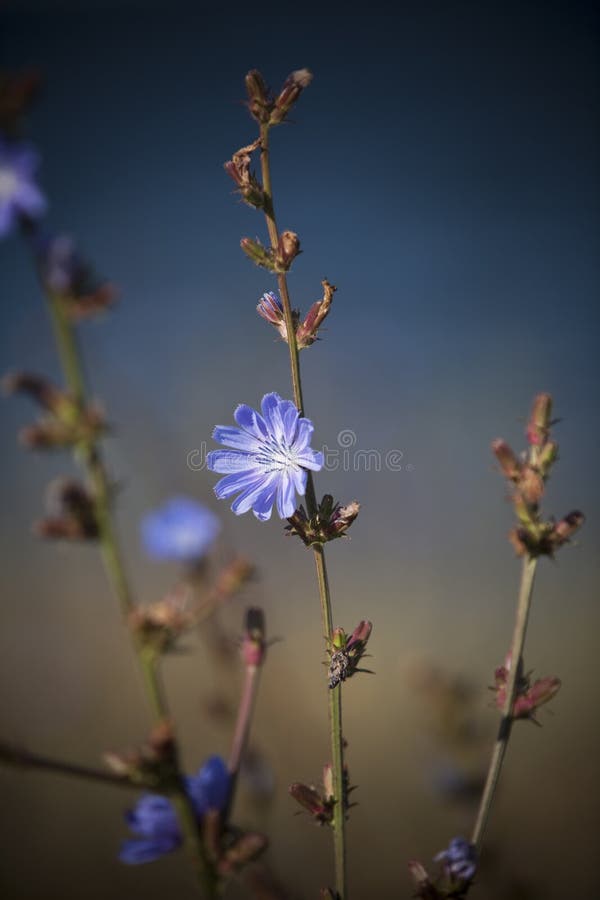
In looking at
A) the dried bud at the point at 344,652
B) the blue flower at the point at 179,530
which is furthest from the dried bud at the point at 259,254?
the blue flower at the point at 179,530

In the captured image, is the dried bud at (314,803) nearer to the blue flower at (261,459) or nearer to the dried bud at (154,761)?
the dried bud at (154,761)

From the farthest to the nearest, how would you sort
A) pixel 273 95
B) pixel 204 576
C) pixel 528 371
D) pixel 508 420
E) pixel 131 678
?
pixel 528 371 < pixel 508 420 < pixel 131 678 < pixel 204 576 < pixel 273 95

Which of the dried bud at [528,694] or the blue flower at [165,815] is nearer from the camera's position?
the blue flower at [165,815]

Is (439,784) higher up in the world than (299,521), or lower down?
lower down

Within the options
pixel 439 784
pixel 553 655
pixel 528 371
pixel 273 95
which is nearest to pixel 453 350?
pixel 528 371

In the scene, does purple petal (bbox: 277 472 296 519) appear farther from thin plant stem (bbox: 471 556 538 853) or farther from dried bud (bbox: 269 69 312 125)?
dried bud (bbox: 269 69 312 125)

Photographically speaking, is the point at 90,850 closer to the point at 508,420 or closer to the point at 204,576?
the point at 204,576
